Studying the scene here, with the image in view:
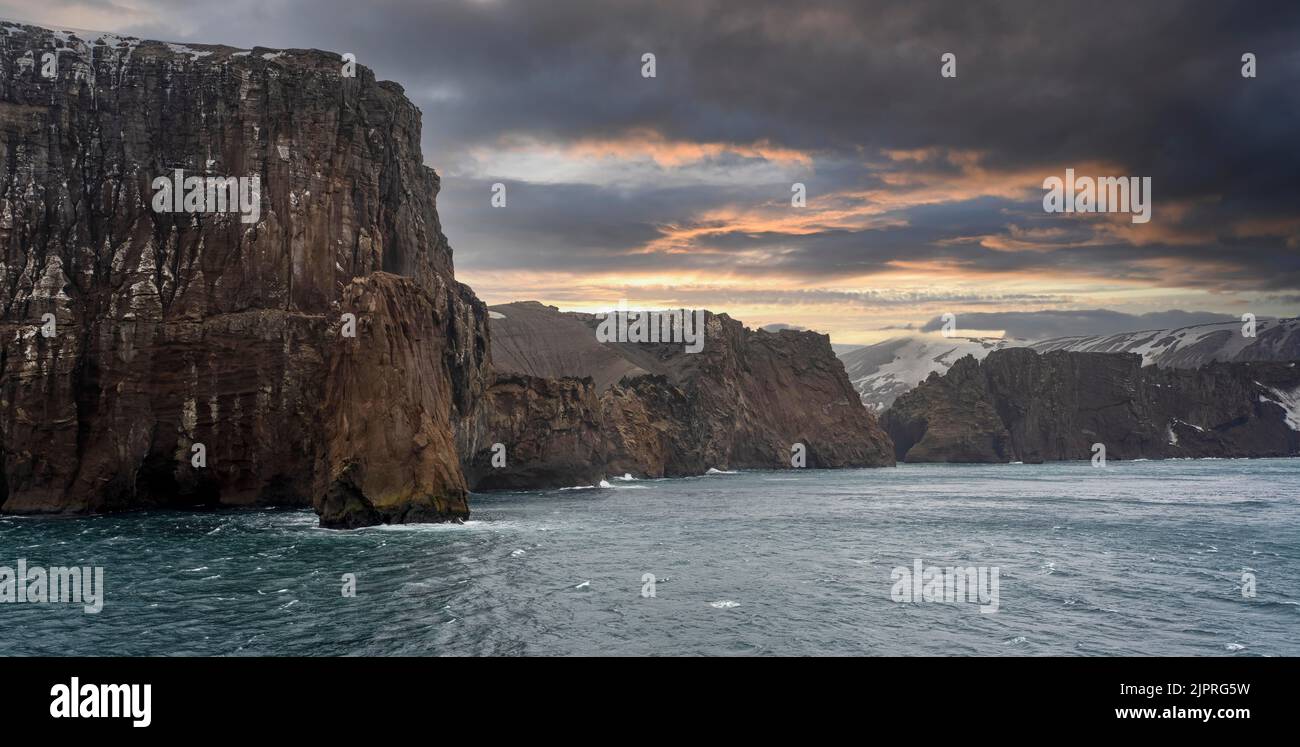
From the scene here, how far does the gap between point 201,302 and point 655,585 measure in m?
63.5

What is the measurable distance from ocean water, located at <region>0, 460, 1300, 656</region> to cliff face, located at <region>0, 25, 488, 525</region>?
570 cm

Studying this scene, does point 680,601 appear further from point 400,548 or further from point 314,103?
point 314,103

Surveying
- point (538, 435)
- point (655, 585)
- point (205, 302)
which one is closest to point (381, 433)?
point (655, 585)

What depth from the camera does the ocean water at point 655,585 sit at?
32.3 metres

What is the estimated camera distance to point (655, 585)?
4459 cm

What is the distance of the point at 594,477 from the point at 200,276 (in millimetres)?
72534

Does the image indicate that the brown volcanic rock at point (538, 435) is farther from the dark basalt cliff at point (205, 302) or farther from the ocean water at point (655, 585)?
the ocean water at point (655, 585)

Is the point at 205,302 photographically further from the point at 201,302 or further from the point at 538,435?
the point at 538,435

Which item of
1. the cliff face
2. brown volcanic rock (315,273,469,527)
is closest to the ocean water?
brown volcanic rock (315,273,469,527)

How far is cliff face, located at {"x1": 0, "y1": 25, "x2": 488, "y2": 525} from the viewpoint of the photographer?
7056 cm

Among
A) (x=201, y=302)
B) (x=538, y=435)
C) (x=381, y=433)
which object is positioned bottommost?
(x=538, y=435)

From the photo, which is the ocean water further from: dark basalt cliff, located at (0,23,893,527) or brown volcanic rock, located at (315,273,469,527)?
dark basalt cliff, located at (0,23,893,527)

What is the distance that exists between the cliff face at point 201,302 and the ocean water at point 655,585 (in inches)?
224
